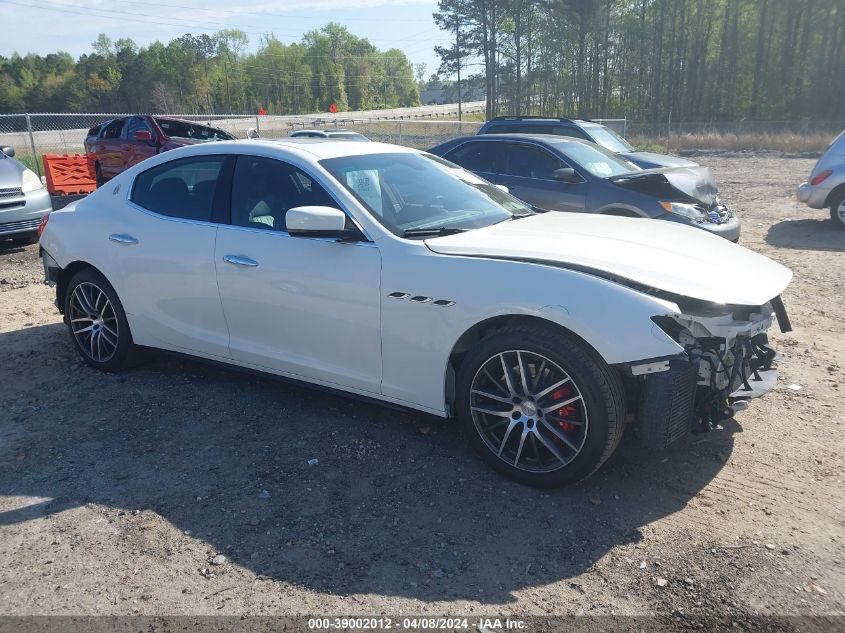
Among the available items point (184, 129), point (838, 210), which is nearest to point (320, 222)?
point (838, 210)

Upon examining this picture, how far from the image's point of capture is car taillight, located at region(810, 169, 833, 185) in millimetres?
10828

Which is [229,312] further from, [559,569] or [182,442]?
[559,569]

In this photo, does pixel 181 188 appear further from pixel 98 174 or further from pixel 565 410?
pixel 98 174

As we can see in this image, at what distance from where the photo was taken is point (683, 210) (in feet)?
26.9

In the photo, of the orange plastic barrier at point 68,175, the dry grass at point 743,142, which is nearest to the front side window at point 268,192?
the orange plastic barrier at point 68,175

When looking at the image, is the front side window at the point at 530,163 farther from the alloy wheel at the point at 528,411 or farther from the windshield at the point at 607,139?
the alloy wheel at the point at 528,411

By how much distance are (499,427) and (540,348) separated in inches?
22.0

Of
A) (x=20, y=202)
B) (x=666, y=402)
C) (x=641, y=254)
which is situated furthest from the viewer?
(x=20, y=202)

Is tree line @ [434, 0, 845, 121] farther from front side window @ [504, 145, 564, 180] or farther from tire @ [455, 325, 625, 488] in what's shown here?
tire @ [455, 325, 625, 488]

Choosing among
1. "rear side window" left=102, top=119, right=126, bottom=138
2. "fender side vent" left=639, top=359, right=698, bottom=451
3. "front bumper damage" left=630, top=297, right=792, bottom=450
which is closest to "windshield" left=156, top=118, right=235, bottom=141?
"rear side window" left=102, top=119, right=126, bottom=138

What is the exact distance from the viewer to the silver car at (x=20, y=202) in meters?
9.85

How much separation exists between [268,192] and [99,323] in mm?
1892

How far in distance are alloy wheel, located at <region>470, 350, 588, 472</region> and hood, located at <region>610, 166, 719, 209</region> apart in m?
5.57

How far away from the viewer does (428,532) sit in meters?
3.20
